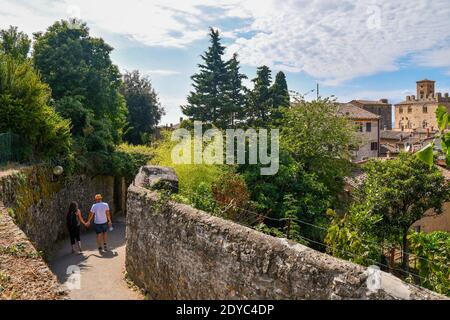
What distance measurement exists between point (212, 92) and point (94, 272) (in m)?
27.2

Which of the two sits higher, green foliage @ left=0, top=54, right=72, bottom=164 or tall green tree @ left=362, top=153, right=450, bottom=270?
green foliage @ left=0, top=54, right=72, bottom=164

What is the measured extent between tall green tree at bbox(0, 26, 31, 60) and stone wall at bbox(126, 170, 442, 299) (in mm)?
16935

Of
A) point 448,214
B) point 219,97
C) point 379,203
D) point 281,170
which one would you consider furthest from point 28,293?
point 219,97

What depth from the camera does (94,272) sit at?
11.0 metres

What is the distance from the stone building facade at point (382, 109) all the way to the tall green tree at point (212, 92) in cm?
4804

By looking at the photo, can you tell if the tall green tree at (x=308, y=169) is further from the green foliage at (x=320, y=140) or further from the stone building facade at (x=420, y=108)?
the stone building facade at (x=420, y=108)

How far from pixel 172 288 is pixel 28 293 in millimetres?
3965

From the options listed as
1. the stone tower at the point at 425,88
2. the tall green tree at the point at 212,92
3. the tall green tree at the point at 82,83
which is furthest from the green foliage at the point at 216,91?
the stone tower at the point at 425,88

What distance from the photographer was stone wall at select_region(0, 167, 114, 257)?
34.0ft

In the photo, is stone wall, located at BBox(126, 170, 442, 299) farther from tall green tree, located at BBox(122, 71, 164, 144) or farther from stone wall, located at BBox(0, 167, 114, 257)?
tall green tree, located at BBox(122, 71, 164, 144)

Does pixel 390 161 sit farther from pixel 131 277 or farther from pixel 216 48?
pixel 216 48

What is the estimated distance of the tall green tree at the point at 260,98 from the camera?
3578 centimetres

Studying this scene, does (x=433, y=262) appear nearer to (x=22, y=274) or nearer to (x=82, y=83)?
(x=22, y=274)

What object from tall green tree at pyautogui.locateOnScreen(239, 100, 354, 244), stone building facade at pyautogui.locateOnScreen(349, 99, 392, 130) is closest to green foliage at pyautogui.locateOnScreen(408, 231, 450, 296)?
tall green tree at pyautogui.locateOnScreen(239, 100, 354, 244)
